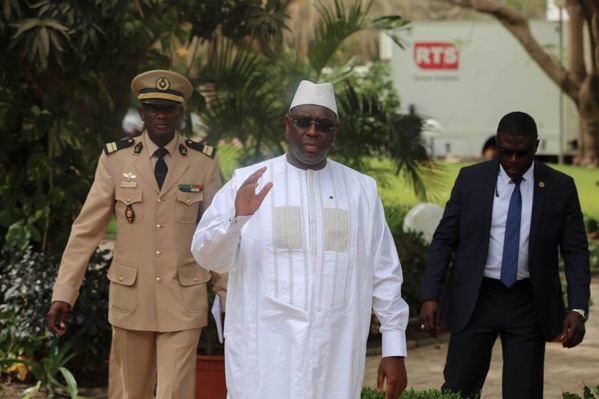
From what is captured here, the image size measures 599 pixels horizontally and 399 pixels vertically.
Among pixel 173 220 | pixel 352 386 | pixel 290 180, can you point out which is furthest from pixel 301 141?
pixel 173 220

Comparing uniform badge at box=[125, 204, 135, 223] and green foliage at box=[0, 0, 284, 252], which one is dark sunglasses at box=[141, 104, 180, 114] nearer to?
uniform badge at box=[125, 204, 135, 223]

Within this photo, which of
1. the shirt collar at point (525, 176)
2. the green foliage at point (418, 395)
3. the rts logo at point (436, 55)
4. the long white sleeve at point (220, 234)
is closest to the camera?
the long white sleeve at point (220, 234)

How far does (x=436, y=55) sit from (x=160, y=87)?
22.5 meters

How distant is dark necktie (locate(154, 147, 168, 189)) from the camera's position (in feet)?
19.2

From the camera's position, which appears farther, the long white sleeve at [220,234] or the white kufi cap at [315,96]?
the white kufi cap at [315,96]

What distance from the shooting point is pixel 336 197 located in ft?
15.1

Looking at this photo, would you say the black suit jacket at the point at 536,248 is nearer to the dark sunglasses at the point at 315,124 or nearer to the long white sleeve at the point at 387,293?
the long white sleeve at the point at 387,293

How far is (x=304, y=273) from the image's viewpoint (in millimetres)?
4438

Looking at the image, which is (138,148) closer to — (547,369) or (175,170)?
(175,170)

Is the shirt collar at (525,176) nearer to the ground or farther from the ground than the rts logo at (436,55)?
nearer to the ground

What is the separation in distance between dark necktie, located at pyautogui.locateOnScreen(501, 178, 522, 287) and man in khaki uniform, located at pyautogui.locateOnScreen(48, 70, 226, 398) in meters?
1.34

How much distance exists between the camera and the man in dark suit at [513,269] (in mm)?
5578

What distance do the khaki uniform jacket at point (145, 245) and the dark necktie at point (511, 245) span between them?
4.37 feet

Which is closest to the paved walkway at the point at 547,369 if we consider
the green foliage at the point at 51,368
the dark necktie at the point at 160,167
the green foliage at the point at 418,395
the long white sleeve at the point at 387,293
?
the green foliage at the point at 51,368
